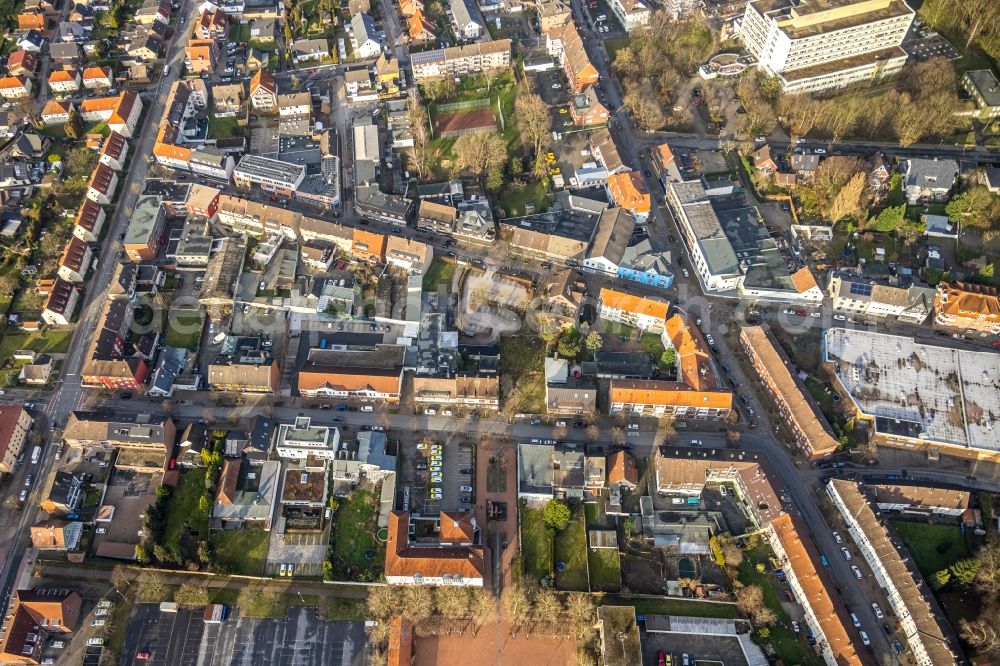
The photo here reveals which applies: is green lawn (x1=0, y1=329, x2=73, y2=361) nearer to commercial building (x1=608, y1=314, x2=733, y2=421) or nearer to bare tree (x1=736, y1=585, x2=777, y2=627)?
commercial building (x1=608, y1=314, x2=733, y2=421)

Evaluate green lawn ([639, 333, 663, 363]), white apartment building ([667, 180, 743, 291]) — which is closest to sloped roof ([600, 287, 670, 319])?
green lawn ([639, 333, 663, 363])

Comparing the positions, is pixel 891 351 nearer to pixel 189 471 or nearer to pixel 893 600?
pixel 893 600

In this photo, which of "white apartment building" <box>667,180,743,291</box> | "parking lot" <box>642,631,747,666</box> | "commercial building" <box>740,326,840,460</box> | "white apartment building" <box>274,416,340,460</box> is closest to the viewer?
"parking lot" <box>642,631,747,666</box>

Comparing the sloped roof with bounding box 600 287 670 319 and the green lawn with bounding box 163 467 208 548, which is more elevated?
the sloped roof with bounding box 600 287 670 319

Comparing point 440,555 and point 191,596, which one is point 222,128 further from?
point 440,555

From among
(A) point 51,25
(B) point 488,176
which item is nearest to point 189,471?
(B) point 488,176

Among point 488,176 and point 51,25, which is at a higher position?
point 51,25

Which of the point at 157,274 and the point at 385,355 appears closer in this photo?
the point at 385,355

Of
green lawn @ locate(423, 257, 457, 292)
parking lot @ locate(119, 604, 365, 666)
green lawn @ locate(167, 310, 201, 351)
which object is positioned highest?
green lawn @ locate(423, 257, 457, 292)

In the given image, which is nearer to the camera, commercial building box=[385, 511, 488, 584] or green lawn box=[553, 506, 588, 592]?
commercial building box=[385, 511, 488, 584]
